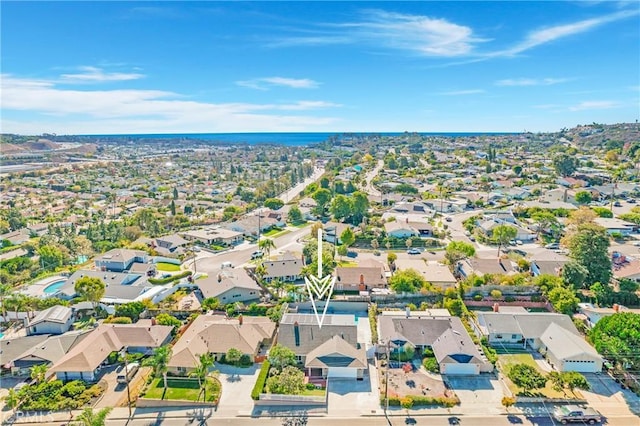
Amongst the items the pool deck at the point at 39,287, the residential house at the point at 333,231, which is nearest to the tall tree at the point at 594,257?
the residential house at the point at 333,231

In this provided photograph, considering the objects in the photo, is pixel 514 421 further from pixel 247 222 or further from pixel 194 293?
pixel 247 222

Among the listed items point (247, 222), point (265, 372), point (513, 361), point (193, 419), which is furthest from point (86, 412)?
point (247, 222)

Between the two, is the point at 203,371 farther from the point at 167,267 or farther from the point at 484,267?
the point at 484,267

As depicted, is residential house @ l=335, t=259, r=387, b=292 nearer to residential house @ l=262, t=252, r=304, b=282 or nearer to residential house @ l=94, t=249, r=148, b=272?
residential house @ l=262, t=252, r=304, b=282

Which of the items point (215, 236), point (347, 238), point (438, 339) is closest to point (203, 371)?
point (438, 339)

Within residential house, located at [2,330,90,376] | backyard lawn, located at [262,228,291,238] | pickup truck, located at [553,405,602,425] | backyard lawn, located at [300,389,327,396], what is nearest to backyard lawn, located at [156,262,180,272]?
residential house, located at [2,330,90,376]
